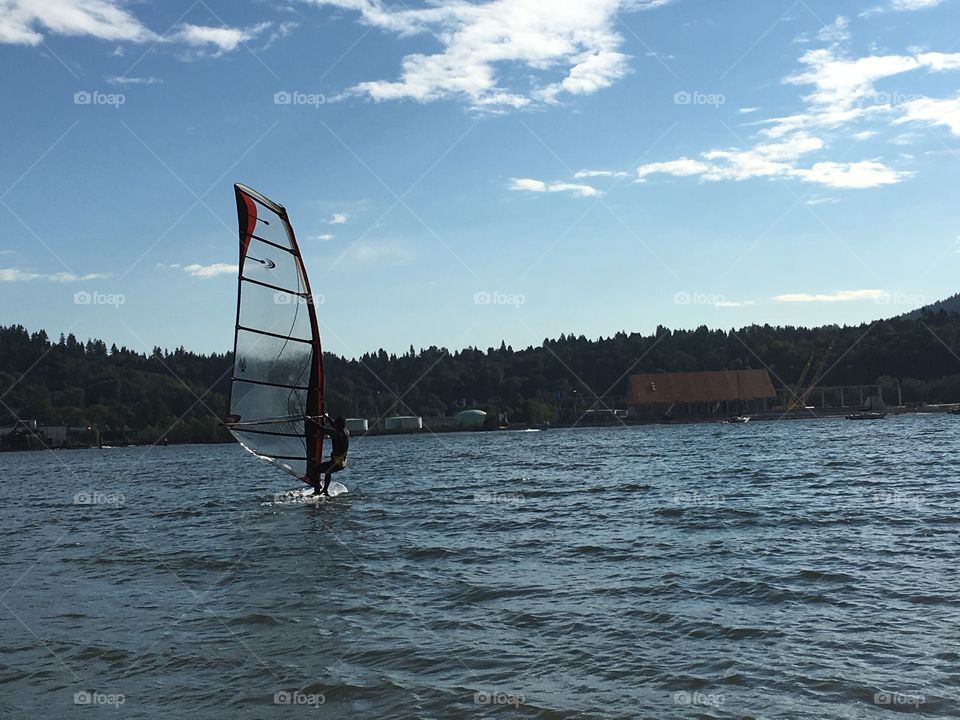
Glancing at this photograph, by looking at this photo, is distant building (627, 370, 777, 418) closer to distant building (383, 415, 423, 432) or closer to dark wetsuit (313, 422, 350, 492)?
distant building (383, 415, 423, 432)

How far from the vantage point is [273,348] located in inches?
826

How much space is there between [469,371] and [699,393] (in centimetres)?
5077

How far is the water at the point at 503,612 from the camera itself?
7.60 metres

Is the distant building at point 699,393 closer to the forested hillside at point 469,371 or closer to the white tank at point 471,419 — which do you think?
the forested hillside at point 469,371

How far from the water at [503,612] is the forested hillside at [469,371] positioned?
347 feet

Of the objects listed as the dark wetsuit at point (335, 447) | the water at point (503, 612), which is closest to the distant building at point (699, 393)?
the water at point (503, 612)

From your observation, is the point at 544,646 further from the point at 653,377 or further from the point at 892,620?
the point at 653,377

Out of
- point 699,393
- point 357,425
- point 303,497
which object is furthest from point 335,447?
point 699,393

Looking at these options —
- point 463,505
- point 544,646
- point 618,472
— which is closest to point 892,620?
point 544,646

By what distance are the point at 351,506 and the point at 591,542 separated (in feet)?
31.3

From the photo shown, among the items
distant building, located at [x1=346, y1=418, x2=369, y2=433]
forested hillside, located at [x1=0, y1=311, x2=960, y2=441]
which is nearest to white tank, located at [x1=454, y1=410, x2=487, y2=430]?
forested hillside, located at [x1=0, y1=311, x2=960, y2=441]

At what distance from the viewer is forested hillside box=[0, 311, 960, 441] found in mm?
135625

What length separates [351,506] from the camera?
2347 cm

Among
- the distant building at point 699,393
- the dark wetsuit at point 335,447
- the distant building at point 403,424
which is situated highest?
the distant building at point 699,393
